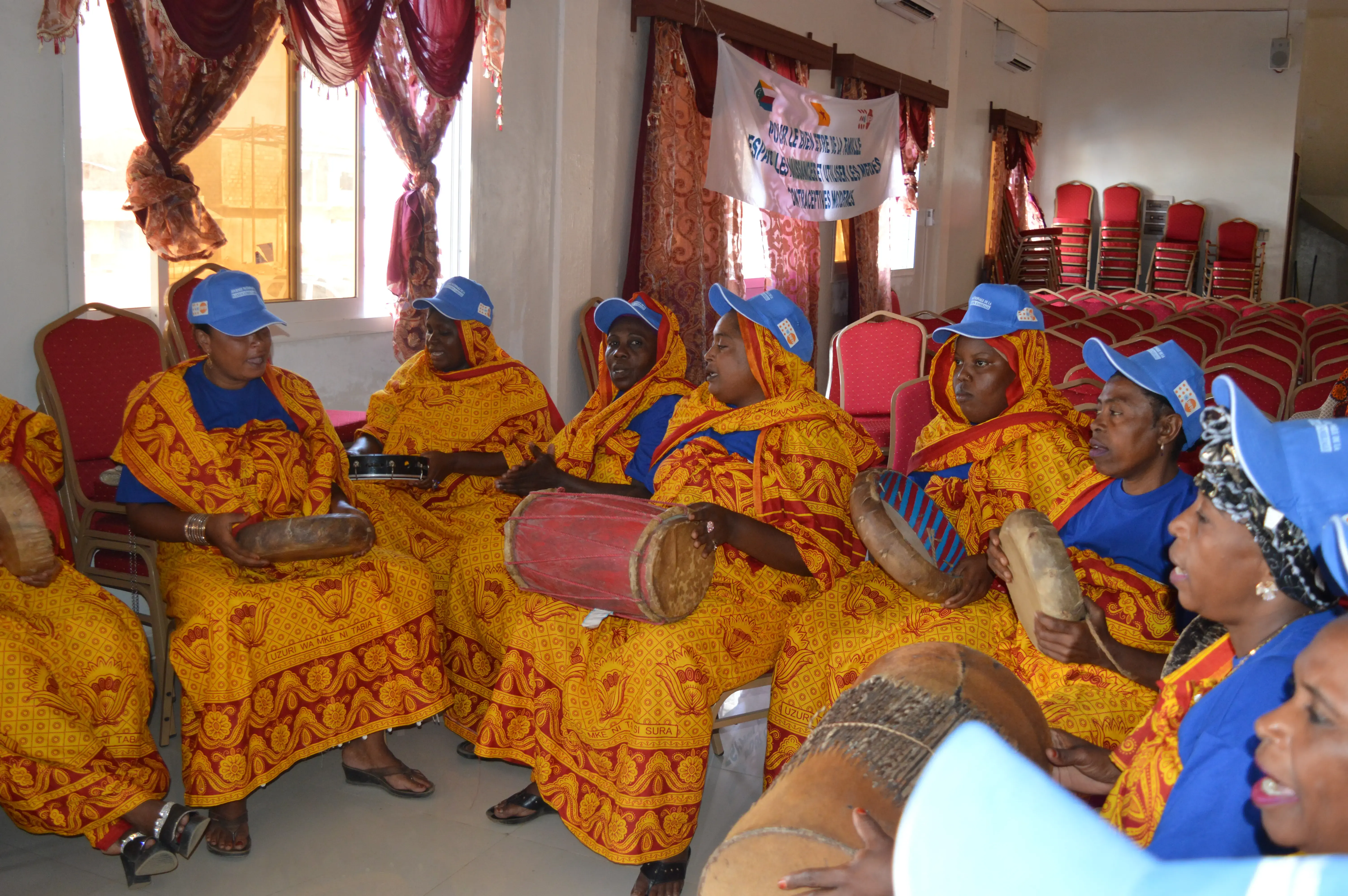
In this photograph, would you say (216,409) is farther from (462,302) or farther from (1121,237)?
(1121,237)

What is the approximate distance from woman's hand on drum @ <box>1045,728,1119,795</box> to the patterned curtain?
11.9 ft

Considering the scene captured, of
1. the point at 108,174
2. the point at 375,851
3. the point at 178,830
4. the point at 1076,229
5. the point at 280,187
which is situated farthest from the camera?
the point at 1076,229

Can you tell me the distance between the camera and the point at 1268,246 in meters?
14.1

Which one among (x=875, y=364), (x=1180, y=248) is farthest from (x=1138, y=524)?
(x=1180, y=248)

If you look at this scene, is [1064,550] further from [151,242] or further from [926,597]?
[151,242]

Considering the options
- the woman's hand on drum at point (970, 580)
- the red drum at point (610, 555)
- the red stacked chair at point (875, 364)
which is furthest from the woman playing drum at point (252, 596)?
the red stacked chair at point (875, 364)

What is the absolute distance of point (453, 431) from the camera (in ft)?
11.9

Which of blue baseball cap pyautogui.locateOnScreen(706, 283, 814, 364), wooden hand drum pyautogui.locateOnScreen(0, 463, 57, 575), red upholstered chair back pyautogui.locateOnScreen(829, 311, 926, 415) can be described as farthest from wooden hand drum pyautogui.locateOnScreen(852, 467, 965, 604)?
red upholstered chair back pyautogui.locateOnScreen(829, 311, 926, 415)

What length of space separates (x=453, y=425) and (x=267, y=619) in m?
1.11

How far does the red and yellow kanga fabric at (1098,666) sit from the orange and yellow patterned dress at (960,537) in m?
0.15

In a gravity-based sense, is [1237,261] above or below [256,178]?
above

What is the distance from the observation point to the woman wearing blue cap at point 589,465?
312 cm

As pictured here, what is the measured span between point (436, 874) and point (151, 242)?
8.01 ft

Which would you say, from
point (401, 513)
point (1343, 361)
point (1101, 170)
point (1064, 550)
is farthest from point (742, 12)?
point (1101, 170)
